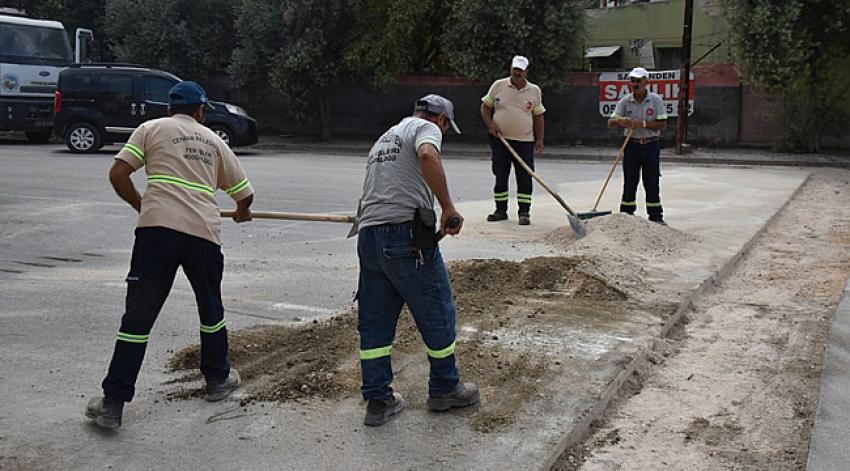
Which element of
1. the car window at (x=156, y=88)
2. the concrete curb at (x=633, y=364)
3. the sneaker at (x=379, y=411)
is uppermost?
the car window at (x=156, y=88)

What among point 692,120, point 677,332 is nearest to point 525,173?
point 677,332

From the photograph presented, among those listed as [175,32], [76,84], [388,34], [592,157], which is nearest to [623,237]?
[592,157]

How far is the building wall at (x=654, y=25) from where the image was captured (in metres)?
29.6

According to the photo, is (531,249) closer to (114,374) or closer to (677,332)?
(677,332)

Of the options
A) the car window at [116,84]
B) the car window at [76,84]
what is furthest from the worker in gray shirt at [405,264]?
the car window at [76,84]

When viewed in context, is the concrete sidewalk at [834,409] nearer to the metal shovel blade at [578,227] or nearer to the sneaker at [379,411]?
the sneaker at [379,411]

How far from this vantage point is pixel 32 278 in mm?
8102

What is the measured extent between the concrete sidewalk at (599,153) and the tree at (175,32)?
305cm

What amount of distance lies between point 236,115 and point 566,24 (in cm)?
848

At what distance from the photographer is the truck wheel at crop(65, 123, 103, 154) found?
21.0m

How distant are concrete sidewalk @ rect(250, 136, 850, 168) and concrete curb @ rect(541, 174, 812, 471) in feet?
39.0

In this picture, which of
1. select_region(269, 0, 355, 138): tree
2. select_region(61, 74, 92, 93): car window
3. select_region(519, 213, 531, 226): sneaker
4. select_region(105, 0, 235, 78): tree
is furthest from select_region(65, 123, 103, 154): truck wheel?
select_region(519, 213, 531, 226): sneaker

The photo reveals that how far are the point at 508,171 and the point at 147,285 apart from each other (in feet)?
22.8

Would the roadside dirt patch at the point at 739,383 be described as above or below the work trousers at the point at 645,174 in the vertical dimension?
below
